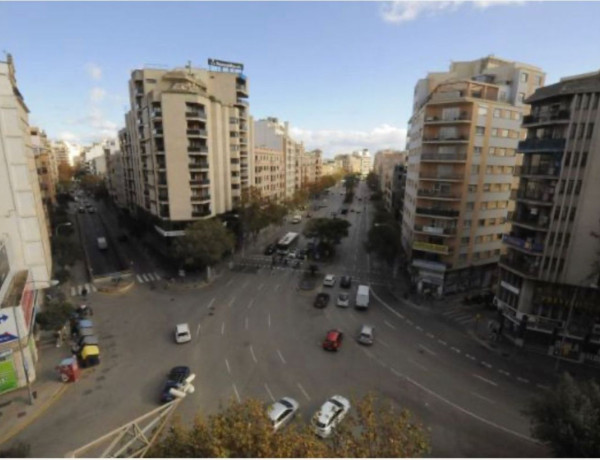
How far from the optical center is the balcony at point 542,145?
1133 inches

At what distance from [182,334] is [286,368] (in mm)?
10802

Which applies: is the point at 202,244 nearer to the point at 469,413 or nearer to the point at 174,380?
the point at 174,380

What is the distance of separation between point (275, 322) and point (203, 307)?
932cm

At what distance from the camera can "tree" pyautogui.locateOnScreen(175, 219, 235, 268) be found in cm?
4319

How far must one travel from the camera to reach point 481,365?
2906 centimetres

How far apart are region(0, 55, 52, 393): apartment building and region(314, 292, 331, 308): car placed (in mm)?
27047

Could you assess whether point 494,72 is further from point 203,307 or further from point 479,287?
point 203,307

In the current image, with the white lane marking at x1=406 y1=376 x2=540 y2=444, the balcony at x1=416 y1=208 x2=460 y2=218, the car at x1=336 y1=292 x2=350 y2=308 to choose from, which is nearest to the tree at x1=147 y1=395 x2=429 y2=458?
the white lane marking at x1=406 y1=376 x2=540 y2=444

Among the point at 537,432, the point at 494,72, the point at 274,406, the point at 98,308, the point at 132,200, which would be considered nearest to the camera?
the point at 537,432

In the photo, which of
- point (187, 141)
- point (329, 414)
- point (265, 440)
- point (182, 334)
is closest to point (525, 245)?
point (329, 414)

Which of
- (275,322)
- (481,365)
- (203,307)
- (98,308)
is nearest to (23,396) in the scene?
(98,308)

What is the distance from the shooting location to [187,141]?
4875cm

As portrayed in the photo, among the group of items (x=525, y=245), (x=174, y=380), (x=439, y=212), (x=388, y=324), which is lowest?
(x=388, y=324)

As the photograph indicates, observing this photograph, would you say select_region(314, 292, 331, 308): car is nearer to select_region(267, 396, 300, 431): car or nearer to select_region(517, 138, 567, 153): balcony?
select_region(267, 396, 300, 431): car
